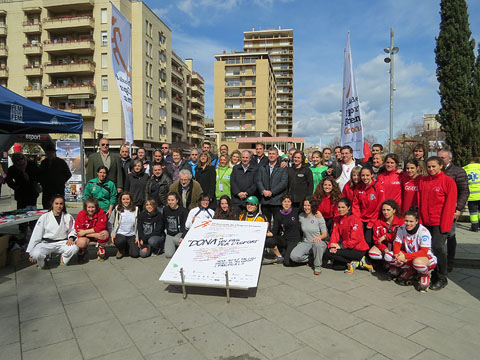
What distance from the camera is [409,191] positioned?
17.2 feet

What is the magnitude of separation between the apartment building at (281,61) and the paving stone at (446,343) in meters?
87.3

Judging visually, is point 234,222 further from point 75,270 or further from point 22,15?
point 22,15

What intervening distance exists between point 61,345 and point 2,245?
11.5 feet

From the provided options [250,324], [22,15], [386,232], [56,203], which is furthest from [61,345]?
[22,15]

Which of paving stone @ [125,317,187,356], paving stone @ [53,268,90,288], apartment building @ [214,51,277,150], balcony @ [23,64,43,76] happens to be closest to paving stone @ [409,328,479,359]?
paving stone @ [125,317,187,356]

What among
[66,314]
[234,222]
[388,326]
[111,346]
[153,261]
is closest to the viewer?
[111,346]

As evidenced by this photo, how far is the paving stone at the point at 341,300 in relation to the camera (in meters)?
3.97

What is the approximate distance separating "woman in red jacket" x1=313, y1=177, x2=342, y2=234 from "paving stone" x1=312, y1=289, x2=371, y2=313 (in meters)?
1.75

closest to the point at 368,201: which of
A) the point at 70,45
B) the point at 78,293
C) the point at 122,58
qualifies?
the point at 78,293

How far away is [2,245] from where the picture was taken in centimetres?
554

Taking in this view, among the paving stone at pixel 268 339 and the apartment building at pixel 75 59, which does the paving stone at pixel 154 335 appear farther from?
the apartment building at pixel 75 59

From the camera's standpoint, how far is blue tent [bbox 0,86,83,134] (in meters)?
5.40

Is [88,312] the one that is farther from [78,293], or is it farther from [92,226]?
[92,226]

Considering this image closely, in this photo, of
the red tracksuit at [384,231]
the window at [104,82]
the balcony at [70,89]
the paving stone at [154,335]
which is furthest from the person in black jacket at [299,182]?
the window at [104,82]
